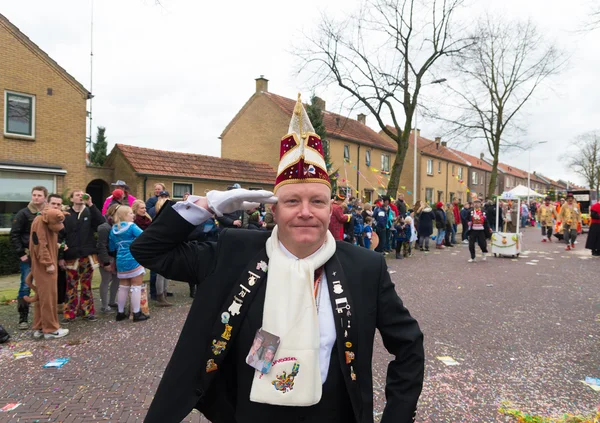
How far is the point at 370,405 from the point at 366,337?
0.29 meters

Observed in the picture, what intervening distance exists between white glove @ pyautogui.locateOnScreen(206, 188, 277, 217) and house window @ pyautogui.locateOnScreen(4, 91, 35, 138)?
16.8 meters

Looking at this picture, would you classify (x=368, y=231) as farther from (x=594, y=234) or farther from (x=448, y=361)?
(x=594, y=234)

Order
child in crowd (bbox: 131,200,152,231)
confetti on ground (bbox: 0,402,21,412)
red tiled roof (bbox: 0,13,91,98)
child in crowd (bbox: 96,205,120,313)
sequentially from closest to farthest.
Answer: confetti on ground (bbox: 0,402,21,412) < child in crowd (bbox: 96,205,120,313) < child in crowd (bbox: 131,200,152,231) < red tiled roof (bbox: 0,13,91,98)

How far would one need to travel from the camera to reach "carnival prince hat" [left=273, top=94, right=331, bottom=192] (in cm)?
188

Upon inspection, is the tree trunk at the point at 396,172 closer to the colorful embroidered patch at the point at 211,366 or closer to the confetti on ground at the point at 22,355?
the confetti on ground at the point at 22,355

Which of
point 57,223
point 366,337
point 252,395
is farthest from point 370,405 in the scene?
point 57,223

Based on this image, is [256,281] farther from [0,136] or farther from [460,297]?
[0,136]

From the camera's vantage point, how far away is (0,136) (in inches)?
583

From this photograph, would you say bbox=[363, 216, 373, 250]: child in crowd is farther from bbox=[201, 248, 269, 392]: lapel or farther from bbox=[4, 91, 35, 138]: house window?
bbox=[4, 91, 35, 138]: house window

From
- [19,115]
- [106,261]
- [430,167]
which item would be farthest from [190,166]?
[430,167]

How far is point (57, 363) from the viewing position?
464cm

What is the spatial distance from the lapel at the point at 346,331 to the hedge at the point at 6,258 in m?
10.7

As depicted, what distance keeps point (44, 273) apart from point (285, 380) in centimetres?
519

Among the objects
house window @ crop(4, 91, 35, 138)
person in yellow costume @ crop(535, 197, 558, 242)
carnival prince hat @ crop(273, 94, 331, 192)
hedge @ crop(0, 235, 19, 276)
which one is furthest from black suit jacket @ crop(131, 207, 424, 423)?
person in yellow costume @ crop(535, 197, 558, 242)
